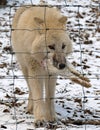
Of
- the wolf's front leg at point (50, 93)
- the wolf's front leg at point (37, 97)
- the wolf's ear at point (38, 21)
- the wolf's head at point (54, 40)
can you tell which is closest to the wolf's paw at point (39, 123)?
the wolf's front leg at point (37, 97)

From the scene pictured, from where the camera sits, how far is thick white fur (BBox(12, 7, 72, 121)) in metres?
5.00

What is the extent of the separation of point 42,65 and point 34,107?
0.57 metres

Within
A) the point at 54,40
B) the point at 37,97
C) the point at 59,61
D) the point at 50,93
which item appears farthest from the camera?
the point at 50,93

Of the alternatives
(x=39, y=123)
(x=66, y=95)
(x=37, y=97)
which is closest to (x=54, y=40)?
(x=37, y=97)

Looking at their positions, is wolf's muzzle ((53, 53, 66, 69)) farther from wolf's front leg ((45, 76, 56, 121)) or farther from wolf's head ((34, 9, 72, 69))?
wolf's front leg ((45, 76, 56, 121))

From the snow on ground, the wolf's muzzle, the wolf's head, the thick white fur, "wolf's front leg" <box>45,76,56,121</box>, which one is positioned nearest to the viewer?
the wolf's muzzle

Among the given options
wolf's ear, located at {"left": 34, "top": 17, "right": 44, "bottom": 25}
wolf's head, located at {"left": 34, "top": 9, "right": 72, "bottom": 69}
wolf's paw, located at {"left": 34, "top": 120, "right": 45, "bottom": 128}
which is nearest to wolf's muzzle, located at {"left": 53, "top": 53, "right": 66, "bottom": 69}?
wolf's head, located at {"left": 34, "top": 9, "right": 72, "bottom": 69}

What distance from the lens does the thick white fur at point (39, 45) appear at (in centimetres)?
500

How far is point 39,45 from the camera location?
5.00 metres

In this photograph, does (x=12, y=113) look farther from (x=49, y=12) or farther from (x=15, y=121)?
(x=49, y=12)

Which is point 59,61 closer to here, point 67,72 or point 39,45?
point 67,72

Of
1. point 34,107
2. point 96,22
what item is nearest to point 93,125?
point 34,107

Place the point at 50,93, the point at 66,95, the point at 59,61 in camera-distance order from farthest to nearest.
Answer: the point at 66,95
the point at 50,93
the point at 59,61

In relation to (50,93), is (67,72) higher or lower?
higher
